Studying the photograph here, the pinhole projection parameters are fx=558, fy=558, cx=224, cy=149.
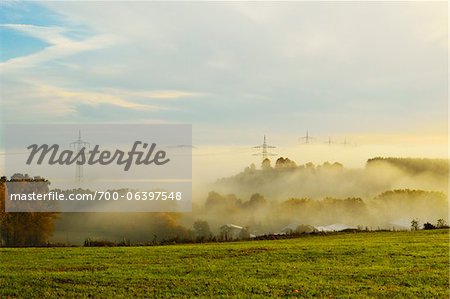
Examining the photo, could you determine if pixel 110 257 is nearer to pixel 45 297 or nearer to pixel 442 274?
pixel 45 297

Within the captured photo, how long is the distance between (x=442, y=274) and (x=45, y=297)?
19.1 meters

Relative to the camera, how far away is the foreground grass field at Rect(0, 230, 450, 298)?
24312 millimetres

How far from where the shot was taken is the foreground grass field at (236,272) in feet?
79.8

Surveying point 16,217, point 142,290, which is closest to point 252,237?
point 142,290

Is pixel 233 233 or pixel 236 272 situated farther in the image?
pixel 233 233

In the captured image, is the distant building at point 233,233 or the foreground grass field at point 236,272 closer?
the foreground grass field at point 236,272

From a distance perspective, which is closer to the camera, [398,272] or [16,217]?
[398,272]

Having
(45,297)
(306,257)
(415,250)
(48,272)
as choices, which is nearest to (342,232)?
(415,250)

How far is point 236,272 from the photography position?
2875 cm

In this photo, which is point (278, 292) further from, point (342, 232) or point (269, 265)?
point (342, 232)

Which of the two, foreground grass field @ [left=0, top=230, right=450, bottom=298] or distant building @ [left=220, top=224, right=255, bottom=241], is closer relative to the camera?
foreground grass field @ [left=0, top=230, right=450, bottom=298]

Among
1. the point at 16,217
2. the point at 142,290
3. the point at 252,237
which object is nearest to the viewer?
the point at 142,290

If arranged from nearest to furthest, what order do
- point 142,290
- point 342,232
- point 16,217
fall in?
point 142,290
point 342,232
point 16,217

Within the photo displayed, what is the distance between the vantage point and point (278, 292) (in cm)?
2378
